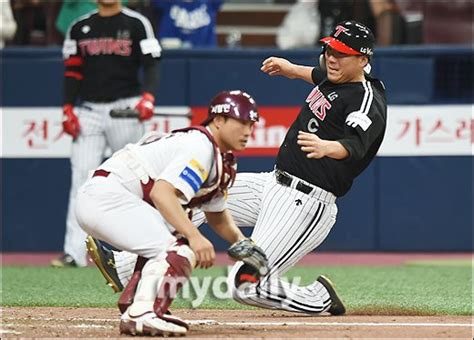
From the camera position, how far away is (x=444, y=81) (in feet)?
35.6

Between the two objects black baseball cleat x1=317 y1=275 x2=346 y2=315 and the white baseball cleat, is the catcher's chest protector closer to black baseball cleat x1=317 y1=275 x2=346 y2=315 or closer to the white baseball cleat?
the white baseball cleat

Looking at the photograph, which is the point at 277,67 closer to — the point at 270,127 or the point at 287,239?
the point at 287,239

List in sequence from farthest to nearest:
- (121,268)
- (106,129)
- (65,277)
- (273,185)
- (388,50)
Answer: (388,50)
(106,129)
(65,277)
(273,185)
(121,268)

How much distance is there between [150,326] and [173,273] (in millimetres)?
269

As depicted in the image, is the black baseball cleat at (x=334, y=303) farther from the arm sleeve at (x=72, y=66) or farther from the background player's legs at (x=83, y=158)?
the arm sleeve at (x=72, y=66)

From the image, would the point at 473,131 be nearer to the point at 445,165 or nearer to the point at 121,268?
the point at 445,165

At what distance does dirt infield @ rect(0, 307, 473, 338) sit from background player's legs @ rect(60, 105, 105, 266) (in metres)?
2.63

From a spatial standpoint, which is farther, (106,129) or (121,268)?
(106,129)

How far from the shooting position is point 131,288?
5910mm

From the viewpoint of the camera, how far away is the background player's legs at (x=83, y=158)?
9.55 m

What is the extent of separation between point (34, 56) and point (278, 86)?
2.23 metres

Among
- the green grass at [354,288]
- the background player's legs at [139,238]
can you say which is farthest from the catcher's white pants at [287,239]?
the background player's legs at [139,238]

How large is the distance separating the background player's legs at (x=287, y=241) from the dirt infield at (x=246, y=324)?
106 mm

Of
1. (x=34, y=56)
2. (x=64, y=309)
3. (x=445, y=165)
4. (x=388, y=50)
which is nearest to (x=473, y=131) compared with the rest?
(x=445, y=165)
